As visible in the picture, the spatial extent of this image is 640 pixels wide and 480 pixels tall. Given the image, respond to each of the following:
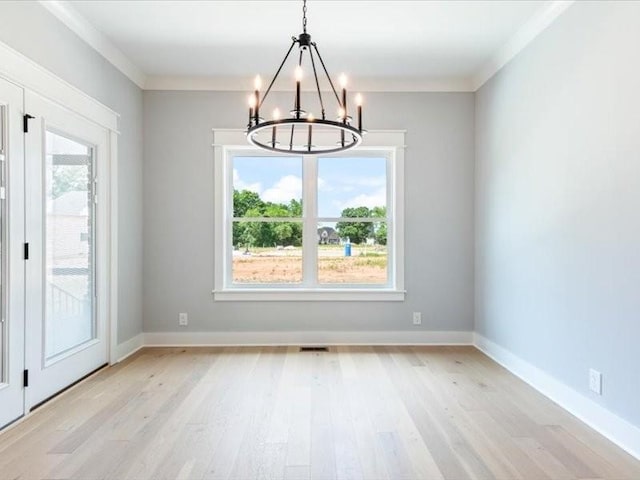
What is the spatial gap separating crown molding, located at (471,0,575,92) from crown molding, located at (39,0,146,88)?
11.7 ft

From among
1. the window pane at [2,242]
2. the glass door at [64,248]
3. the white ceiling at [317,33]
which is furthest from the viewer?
the white ceiling at [317,33]

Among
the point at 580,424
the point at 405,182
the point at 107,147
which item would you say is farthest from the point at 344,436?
the point at 107,147

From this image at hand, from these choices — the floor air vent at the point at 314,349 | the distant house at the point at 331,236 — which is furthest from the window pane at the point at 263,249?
the floor air vent at the point at 314,349

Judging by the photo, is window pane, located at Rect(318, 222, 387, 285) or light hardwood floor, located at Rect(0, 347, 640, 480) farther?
window pane, located at Rect(318, 222, 387, 285)

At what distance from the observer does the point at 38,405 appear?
291 centimetres

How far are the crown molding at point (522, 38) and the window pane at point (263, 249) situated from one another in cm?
249

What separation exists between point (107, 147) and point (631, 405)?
4.39 metres

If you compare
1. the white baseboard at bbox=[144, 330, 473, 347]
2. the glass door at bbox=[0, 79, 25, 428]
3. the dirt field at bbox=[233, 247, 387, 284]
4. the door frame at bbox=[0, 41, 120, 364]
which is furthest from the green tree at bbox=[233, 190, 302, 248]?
the glass door at bbox=[0, 79, 25, 428]

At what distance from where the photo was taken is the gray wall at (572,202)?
238 cm

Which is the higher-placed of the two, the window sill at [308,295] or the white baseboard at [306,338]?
the window sill at [308,295]

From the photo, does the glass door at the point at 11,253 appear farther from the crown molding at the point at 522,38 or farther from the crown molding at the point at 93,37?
the crown molding at the point at 522,38

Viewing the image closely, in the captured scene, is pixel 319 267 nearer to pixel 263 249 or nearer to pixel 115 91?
pixel 263 249

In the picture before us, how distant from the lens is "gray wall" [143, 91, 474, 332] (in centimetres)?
452

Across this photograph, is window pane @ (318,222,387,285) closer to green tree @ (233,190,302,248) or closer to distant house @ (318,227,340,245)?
distant house @ (318,227,340,245)
